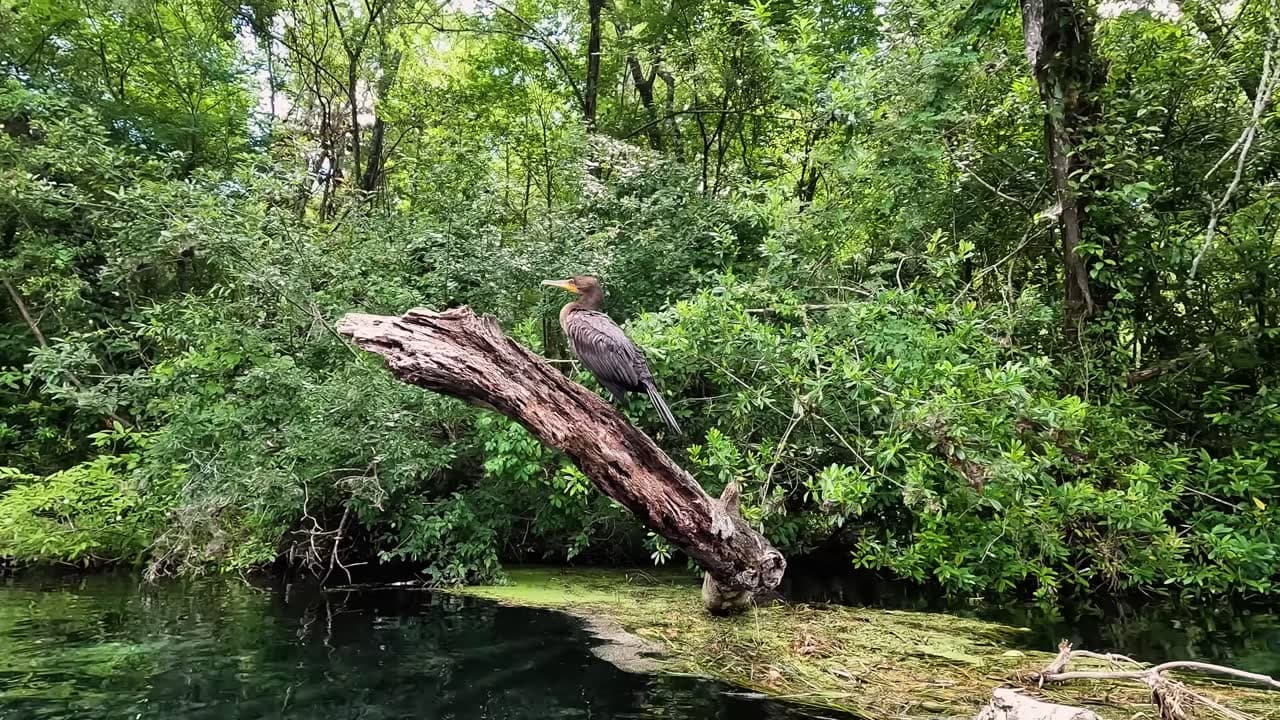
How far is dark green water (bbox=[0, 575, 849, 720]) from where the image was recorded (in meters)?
3.29

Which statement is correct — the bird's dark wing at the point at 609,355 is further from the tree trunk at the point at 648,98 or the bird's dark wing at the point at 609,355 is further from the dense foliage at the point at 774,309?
the tree trunk at the point at 648,98

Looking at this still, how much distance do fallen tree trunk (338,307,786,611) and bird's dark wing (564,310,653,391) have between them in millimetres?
453

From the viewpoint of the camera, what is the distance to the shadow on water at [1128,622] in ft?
13.1

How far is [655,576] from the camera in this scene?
668 centimetres

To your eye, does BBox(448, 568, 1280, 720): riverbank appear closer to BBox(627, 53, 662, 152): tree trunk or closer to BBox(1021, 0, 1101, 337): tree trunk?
BBox(1021, 0, 1101, 337): tree trunk

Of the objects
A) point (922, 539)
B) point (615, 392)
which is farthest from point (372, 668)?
point (922, 539)

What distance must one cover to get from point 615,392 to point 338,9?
11.1m

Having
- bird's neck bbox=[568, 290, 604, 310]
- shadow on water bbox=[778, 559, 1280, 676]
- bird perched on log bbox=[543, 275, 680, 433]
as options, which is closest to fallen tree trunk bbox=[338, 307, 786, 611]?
bird perched on log bbox=[543, 275, 680, 433]

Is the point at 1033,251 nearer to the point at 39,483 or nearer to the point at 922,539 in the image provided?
the point at 922,539

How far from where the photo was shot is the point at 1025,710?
7.99 feet

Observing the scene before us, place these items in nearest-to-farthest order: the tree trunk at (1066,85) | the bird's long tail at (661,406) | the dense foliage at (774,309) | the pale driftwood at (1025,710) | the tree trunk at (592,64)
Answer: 1. the pale driftwood at (1025,710)
2. the bird's long tail at (661,406)
3. the dense foliage at (774,309)
4. the tree trunk at (1066,85)
5. the tree trunk at (592,64)

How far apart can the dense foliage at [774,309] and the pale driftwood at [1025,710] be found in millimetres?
1707

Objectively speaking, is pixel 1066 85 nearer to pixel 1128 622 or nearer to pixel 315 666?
pixel 1128 622

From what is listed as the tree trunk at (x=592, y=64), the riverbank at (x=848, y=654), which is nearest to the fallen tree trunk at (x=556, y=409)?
the riverbank at (x=848, y=654)
